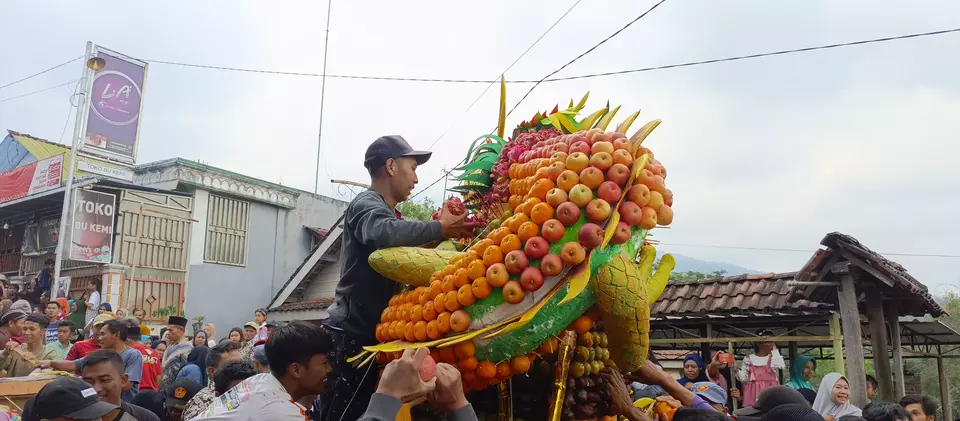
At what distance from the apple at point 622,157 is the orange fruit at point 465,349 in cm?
83

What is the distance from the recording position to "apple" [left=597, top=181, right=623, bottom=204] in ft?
7.69

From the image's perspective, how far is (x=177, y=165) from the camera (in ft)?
54.9

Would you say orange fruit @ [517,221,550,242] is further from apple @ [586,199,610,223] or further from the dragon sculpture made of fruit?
apple @ [586,199,610,223]

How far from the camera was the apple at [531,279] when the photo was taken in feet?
7.59

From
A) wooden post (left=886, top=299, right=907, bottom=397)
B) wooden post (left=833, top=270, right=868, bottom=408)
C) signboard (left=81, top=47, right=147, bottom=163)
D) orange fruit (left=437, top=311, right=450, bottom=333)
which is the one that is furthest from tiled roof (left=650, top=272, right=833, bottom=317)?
signboard (left=81, top=47, right=147, bottom=163)

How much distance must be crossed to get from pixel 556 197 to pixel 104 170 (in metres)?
15.8

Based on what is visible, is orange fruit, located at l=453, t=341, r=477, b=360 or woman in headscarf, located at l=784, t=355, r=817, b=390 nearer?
orange fruit, located at l=453, t=341, r=477, b=360

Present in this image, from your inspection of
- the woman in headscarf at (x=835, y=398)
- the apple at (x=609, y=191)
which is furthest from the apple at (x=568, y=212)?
the woman in headscarf at (x=835, y=398)

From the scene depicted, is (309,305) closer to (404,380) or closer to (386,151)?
(386,151)

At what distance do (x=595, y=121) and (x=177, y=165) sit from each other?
16.0 metres

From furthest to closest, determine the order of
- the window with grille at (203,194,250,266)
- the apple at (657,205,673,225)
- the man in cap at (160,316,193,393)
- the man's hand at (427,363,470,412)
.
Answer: the window with grille at (203,194,250,266) < the man in cap at (160,316,193,393) < the apple at (657,205,673,225) < the man's hand at (427,363,470,412)

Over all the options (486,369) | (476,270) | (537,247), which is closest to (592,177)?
(537,247)

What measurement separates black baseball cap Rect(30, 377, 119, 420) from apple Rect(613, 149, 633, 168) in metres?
2.56

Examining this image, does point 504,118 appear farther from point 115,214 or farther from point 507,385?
point 115,214
